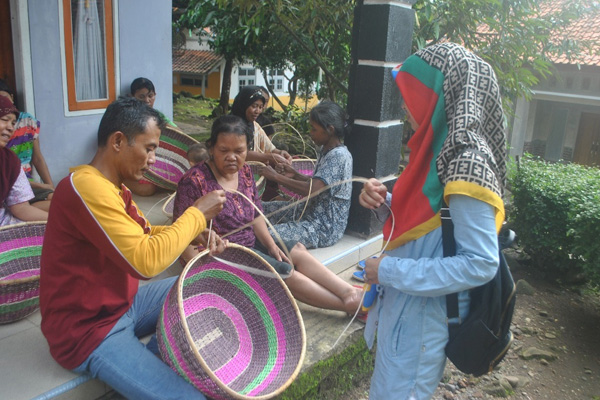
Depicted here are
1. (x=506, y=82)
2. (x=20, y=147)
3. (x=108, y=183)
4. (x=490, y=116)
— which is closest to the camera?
(x=490, y=116)

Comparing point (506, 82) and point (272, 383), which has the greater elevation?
point (506, 82)

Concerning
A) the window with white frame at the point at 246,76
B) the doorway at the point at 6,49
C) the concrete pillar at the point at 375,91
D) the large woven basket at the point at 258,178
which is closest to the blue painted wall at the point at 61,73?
the doorway at the point at 6,49

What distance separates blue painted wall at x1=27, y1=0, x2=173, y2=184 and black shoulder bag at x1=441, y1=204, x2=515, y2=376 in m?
3.97

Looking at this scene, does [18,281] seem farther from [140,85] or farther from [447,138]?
[140,85]

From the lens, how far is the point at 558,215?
16.3ft

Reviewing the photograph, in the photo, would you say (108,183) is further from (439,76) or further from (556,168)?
(556,168)

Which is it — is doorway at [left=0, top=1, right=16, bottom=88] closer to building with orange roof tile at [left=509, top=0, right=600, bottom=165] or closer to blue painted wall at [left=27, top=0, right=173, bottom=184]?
blue painted wall at [left=27, top=0, right=173, bottom=184]

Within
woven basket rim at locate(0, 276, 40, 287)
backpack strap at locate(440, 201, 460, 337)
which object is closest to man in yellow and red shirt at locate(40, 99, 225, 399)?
woven basket rim at locate(0, 276, 40, 287)

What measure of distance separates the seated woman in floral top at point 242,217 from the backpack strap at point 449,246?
4.22 feet

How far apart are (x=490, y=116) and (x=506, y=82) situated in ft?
14.1

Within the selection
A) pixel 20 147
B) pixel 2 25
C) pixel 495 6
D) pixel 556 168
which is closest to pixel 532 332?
pixel 556 168

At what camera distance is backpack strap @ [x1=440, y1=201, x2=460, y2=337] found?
5.32ft

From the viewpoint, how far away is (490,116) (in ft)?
5.38

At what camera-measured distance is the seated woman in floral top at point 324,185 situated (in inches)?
138
